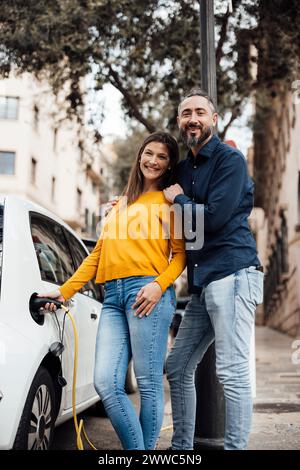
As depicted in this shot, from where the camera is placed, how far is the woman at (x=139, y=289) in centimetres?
321

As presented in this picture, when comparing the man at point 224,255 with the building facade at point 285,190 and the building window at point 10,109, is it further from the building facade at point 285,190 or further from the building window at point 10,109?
the building window at point 10,109

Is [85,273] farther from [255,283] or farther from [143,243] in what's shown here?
[255,283]

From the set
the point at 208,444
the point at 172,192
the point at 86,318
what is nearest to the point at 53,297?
the point at 172,192

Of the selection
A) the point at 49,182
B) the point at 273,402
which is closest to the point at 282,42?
the point at 273,402

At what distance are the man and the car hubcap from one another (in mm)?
970

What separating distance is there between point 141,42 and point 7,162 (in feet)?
73.7

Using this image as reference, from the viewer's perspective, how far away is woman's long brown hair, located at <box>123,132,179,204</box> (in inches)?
140

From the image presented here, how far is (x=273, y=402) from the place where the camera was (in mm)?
6621

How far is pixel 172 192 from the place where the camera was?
11.1 ft

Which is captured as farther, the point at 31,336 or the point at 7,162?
the point at 7,162

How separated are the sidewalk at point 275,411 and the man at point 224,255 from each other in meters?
1.53

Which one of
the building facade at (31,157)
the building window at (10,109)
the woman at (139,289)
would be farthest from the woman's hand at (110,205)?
the building window at (10,109)

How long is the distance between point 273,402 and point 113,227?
155 inches

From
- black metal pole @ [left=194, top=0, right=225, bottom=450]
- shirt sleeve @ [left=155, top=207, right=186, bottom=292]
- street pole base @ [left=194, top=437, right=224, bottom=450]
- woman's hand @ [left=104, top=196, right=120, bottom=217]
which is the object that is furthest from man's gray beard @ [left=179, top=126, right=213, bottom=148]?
street pole base @ [left=194, top=437, right=224, bottom=450]
